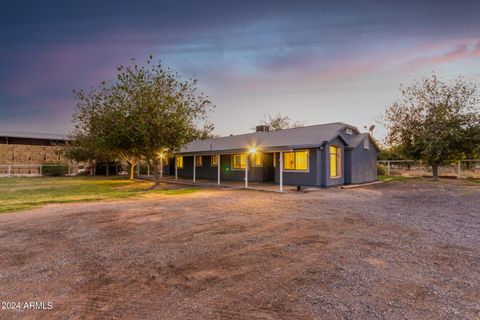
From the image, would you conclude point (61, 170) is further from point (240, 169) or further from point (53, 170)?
point (240, 169)

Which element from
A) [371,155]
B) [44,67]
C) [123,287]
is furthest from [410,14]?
[44,67]

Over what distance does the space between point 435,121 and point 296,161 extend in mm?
11454

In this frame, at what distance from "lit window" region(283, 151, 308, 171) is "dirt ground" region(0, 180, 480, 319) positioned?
7.71m

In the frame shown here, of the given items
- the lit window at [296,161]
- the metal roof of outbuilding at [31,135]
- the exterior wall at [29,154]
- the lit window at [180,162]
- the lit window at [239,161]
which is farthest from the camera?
the metal roof of outbuilding at [31,135]

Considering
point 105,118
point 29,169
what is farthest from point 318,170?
point 29,169

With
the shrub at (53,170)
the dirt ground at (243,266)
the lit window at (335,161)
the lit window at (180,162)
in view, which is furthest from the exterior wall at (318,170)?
the shrub at (53,170)

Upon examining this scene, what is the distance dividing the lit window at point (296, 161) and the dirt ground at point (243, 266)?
7.71m

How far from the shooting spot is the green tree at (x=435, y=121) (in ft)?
56.2

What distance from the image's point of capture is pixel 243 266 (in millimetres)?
3627

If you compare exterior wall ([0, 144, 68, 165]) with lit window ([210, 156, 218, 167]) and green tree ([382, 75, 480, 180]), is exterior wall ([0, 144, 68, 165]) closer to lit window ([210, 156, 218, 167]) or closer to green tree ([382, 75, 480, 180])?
lit window ([210, 156, 218, 167])

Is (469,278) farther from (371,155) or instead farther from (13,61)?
(13,61)

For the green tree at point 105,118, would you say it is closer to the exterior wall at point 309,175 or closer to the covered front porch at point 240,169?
the covered front porch at point 240,169

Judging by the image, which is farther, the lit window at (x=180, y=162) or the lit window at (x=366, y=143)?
the lit window at (x=180, y=162)

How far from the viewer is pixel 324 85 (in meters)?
17.6
